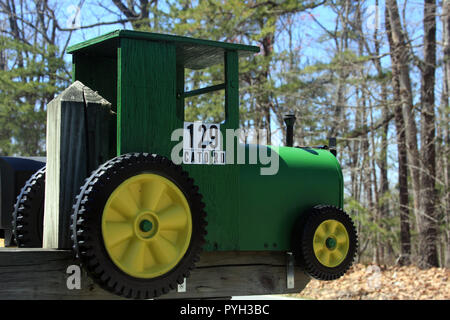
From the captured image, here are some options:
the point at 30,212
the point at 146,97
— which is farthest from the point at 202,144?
the point at 30,212

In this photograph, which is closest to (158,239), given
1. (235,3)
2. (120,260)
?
(120,260)

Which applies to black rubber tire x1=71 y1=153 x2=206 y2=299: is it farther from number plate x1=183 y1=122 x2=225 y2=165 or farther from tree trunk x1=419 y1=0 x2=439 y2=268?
tree trunk x1=419 y1=0 x2=439 y2=268

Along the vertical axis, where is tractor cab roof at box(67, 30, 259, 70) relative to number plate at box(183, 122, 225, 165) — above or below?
above

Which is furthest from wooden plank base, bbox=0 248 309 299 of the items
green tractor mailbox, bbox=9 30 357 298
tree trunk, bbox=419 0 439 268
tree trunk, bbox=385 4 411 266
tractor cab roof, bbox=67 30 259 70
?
tree trunk, bbox=385 4 411 266

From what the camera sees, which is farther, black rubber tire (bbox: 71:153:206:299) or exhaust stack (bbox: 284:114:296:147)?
exhaust stack (bbox: 284:114:296:147)

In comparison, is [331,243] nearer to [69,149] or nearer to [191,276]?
[191,276]

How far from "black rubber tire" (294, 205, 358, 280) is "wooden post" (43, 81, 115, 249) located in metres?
1.45

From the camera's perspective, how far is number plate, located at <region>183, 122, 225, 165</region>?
3451 mm

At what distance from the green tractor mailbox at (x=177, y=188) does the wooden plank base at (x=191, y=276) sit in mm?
105

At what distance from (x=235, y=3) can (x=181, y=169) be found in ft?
39.1

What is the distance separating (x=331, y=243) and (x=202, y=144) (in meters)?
1.24

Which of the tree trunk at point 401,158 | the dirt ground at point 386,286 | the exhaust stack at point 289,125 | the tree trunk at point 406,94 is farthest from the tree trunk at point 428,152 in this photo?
the exhaust stack at point 289,125

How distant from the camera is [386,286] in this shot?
10367 mm
